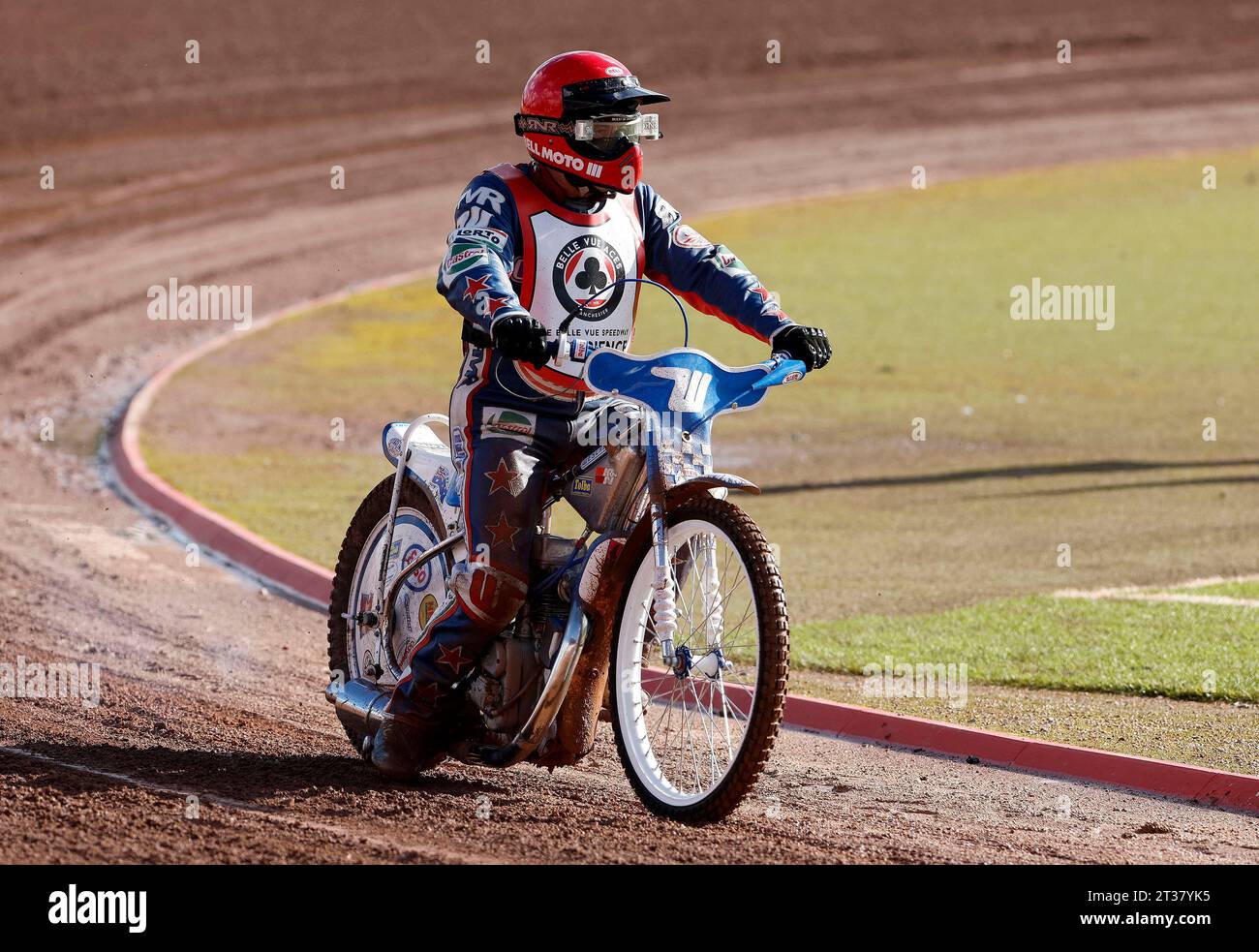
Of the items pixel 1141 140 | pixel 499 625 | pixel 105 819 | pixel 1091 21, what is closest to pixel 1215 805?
pixel 499 625

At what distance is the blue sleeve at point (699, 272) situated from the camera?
20.0 ft

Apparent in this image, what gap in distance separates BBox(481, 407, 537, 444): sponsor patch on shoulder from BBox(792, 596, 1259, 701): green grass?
3112 mm

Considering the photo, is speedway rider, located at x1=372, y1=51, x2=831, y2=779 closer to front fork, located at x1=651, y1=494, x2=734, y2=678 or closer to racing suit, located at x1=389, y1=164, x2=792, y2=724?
racing suit, located at x1=389, y1=164, x2=792, y2=724

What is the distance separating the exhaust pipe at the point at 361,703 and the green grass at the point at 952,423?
9.01ft

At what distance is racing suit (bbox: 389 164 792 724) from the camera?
5926 millimetres

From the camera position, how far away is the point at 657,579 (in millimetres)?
5508

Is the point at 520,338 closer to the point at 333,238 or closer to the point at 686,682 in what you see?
the point at 686,682
